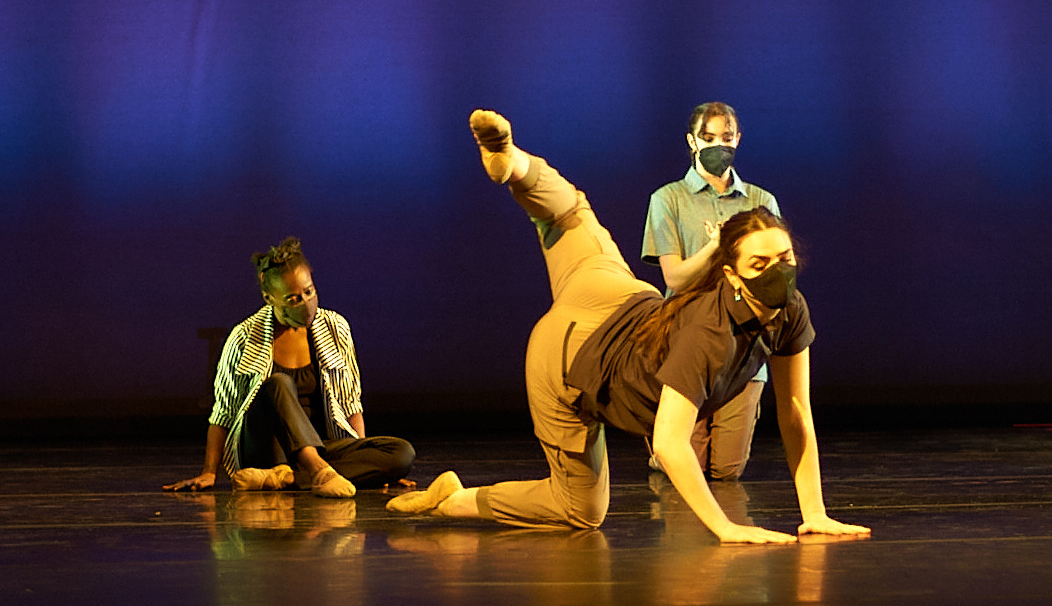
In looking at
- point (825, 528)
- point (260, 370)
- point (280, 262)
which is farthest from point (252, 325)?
point (825, 528)

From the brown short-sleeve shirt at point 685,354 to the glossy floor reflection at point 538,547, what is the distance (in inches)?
11.4

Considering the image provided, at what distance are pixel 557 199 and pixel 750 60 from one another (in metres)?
3.38

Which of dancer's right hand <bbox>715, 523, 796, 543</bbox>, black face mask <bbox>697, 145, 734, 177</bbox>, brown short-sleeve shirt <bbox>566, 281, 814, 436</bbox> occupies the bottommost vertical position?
dancer's right hand <bbox>715, 523, 796, 543</bbox>

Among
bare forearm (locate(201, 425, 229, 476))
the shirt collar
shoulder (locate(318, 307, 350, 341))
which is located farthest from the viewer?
the shirt collar

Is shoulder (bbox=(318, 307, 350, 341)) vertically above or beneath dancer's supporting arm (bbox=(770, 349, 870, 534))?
above

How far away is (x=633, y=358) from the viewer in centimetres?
259

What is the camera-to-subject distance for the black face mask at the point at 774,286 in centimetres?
237

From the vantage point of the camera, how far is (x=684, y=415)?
2414 mm

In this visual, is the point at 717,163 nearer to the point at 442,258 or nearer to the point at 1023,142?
the point at 442,258

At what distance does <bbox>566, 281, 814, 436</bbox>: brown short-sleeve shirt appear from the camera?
2420 millimetres

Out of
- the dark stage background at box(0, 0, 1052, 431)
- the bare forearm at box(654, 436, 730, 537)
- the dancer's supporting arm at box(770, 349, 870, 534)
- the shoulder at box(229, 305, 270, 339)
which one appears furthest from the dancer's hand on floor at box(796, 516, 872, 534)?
the dark stage background at box(0, 0, 1052, 431)

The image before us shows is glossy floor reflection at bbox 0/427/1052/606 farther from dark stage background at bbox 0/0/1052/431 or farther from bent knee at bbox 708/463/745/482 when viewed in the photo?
dark stage background at bbox 0/0/1052/431

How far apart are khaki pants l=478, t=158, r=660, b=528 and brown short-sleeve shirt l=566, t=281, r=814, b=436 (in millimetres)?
60

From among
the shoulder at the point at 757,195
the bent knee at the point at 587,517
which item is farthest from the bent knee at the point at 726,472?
the bent knee at the point at 587,517
